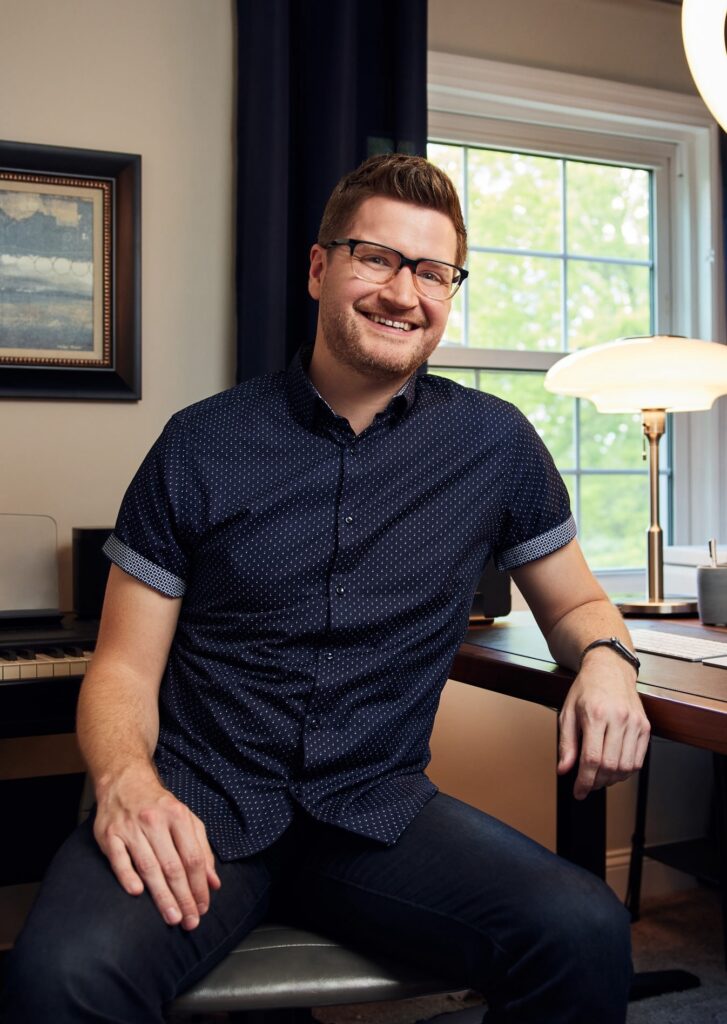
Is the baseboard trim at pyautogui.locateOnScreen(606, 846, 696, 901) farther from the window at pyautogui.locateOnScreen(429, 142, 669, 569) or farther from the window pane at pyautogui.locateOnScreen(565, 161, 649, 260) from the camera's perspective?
the window pane at pyautogui.locateOnScreen(565, 161, 649, 260)

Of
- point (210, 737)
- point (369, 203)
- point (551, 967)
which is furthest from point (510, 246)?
point (551, 967)

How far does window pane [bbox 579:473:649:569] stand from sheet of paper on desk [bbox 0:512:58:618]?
1479 millimetres

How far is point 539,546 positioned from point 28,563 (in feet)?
3.94

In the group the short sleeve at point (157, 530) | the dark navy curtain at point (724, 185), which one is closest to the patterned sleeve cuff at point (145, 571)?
the short sleeve at point (157, 530)

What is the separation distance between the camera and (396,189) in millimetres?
1581

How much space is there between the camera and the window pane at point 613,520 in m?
3.06

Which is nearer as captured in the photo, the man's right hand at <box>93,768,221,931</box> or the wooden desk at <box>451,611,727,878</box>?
the man's right hand at <box>93,768,221,931</box>

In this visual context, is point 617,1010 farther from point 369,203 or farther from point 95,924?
point 369,203

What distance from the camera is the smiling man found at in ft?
4.05

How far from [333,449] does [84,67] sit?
135 cm

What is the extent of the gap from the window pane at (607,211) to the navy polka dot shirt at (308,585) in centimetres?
165

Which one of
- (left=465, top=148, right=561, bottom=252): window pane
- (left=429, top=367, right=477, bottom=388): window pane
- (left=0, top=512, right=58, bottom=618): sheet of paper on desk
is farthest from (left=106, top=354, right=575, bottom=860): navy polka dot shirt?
(left=465, top=148, right=561, bottom=252): window pane

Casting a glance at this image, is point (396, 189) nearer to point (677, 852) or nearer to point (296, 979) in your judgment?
point (296, 979)

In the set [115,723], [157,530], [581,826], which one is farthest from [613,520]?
[115,723]
